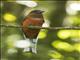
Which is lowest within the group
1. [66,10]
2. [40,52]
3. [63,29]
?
[40,52]

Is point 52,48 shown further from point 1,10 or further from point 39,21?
point 1,10

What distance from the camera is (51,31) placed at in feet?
7.85

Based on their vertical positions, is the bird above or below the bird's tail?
above

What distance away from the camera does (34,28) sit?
241cm

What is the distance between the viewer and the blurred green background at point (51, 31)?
2.38 metres

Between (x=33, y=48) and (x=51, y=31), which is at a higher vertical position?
(x=51, y=31)

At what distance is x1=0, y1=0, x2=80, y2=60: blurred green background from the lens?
2.38 m

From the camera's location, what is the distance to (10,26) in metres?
2.45

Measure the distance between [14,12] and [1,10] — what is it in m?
0.12

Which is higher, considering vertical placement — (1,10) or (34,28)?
(1,10)

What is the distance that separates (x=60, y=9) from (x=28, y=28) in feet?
1.03

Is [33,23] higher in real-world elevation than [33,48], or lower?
higher

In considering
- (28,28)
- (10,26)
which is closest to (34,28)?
(28,28)

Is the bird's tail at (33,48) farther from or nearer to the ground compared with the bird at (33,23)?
nearer to the ground
